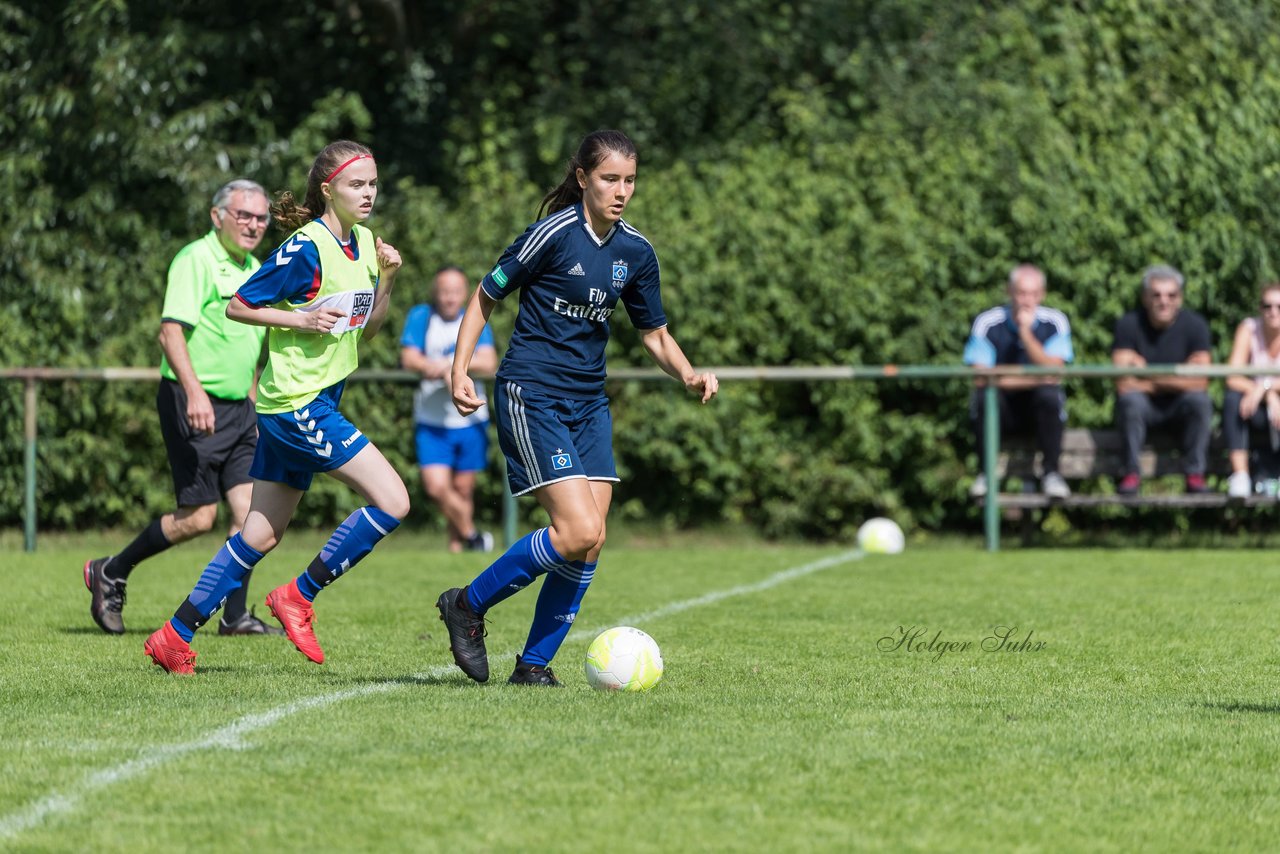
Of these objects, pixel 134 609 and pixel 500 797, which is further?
pixel 134 609

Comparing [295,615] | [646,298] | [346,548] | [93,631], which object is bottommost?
[93,631]

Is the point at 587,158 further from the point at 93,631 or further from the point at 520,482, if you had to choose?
the point at 93,631

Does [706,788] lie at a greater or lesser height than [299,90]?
lesser

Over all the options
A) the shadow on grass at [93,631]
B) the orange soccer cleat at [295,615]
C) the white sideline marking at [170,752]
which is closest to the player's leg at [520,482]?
the white sideline marking at [170,752]

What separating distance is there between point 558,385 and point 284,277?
1.14 meters

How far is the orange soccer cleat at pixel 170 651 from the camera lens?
673cm

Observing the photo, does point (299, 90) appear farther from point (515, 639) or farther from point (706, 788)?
point (706, 788)

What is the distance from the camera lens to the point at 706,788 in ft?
15.2

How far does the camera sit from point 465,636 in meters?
6.38

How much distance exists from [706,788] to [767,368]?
344 inches

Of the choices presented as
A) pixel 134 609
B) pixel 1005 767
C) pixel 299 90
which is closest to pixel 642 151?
pixel 299 90

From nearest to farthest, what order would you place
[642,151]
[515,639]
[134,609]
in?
[515,639], [134,609], [642,151]

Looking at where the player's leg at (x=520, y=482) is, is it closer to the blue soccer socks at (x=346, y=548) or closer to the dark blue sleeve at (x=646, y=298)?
the blue soccer socks at (x=346, y=548)

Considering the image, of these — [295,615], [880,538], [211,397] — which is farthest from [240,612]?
[880,538]
